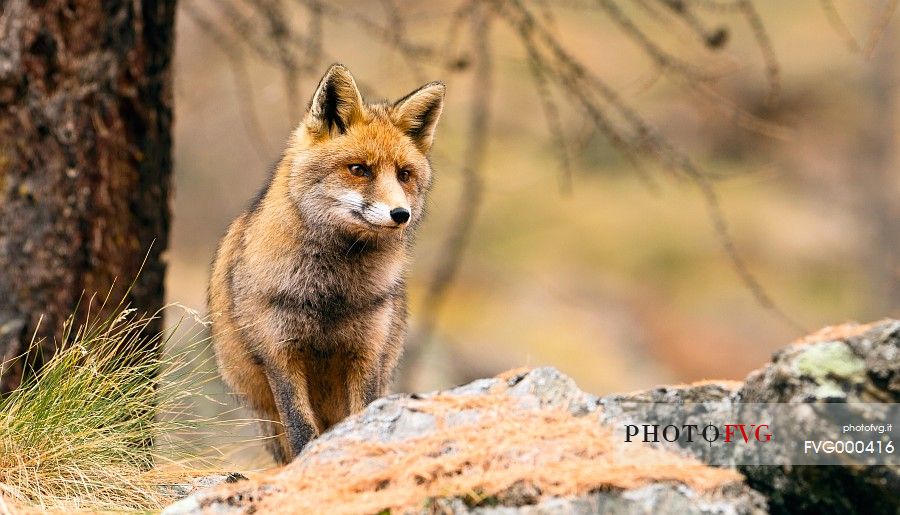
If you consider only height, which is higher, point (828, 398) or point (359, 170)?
point (359, 170)

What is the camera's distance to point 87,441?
13.8 ft

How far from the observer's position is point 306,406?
4.74 m

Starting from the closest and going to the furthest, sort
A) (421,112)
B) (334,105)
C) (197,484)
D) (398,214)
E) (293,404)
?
1. (197,484)
2. (398,214)
3. (293,404)
4. (334,105)
5. (421,112)

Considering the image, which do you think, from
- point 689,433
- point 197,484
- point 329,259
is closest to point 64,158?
point 329,259

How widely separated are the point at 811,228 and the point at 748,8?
16038 millimetres

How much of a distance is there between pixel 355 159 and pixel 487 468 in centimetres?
197

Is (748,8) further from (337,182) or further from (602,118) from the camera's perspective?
(337,182)

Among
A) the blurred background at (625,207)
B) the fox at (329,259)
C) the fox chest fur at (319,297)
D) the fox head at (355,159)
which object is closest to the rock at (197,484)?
the fox at (329,259)

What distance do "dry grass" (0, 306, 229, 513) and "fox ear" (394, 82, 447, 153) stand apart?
5.41ft

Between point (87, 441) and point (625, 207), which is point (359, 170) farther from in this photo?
point (625, 207)

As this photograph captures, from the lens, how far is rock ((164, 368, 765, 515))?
10.9ft

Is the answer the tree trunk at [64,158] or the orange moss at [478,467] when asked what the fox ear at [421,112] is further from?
the orange moss at [478,467]

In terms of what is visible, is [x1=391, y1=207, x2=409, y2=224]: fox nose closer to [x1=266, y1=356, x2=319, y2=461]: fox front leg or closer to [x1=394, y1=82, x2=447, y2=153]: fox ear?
[x1=394, y1=82, x2=447, y2=153]: fox ear

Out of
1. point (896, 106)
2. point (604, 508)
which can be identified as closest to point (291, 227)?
point (604, 508)
